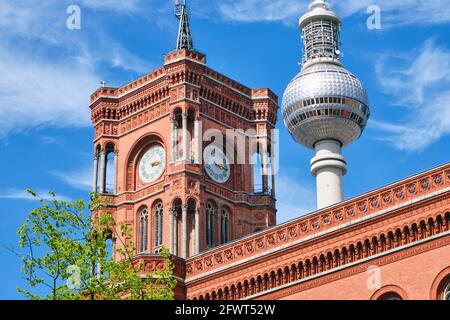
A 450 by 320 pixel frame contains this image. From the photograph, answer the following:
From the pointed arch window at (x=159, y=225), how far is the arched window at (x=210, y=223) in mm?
2913

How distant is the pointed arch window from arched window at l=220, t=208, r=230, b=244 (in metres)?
3.94

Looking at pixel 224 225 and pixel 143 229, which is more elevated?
pixel 224 225

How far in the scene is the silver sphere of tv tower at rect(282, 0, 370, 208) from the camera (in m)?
56.5

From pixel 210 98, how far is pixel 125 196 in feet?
28.0

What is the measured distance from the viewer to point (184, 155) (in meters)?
64.1

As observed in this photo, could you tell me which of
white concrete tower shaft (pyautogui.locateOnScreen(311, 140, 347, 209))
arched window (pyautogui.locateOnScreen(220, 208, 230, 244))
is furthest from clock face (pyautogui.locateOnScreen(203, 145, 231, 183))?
white concrete tower shaft (pyautogui.locateOnScreen(311, 140, 347, 209))

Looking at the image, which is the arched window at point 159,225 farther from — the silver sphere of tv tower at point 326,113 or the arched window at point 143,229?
the silver sphere of tv tower at point 326,113

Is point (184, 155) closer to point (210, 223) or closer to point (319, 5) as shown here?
point (210, 223)

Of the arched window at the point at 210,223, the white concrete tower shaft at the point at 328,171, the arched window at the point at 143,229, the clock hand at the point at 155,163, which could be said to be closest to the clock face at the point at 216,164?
the arched window at the point at 210,223

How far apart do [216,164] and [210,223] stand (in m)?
4.00

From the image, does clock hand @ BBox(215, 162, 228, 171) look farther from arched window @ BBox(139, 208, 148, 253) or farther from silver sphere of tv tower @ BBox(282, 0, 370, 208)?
silver sphere of tv tower @ BBox(282, 0, 370, 208)

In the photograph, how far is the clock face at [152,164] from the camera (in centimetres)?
6688

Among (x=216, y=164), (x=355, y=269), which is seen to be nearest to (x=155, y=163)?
(x=216, y=164)

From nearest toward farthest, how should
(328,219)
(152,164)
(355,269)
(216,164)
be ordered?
(355,269), (328,219), (216,164), (152,164)
